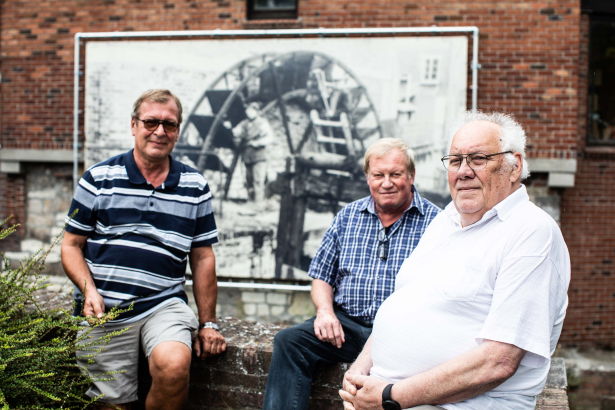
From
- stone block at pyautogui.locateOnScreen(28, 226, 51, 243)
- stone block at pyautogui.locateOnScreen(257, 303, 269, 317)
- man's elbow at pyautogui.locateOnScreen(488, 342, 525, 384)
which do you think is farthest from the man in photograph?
man's elbow at pyautogui.locateOnScreen(488, 342, 525, 384)

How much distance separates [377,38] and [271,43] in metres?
1.18

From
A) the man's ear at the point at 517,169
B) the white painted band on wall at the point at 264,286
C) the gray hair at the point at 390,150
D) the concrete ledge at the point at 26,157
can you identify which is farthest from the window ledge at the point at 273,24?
the man's ear at the point at 517,169

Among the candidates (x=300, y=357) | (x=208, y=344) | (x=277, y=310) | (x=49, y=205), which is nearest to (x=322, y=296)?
(x=300, y=357)

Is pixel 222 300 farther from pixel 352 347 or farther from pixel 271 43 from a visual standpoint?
pixel 352 347

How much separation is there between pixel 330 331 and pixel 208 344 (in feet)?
2.16

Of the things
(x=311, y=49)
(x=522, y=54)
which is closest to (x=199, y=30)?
(x=311, y=49)

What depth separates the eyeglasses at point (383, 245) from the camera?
100 inches

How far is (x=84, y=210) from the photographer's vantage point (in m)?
2.46

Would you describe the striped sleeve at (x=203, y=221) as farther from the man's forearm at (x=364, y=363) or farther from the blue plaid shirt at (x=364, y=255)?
the man's forearm at (x=364, y=363)

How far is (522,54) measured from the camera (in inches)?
206

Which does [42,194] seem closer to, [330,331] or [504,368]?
[330,331]

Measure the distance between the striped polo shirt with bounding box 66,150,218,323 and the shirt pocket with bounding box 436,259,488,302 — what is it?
1.41 m

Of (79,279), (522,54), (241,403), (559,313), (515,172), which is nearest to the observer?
(559,313)

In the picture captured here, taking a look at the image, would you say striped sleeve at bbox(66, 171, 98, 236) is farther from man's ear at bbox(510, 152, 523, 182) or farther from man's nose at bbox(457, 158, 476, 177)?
man's ear at bbox(510, 152, 523, 182)
